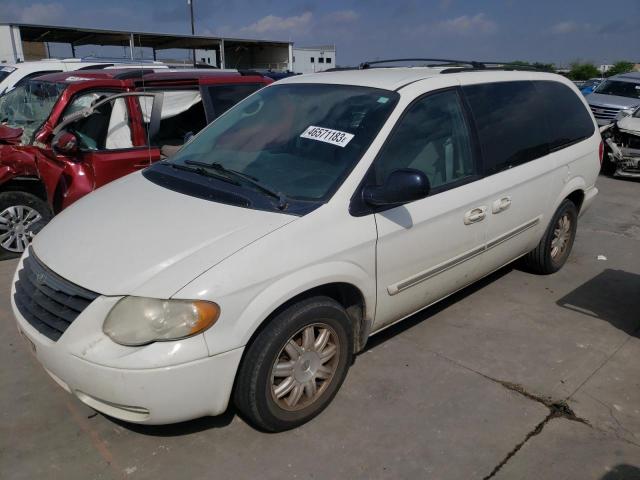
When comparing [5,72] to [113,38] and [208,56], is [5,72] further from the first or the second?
[208,56]

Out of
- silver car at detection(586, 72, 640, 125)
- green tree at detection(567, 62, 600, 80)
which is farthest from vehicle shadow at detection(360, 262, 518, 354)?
green tree at detection(567, 62, 600, 80)

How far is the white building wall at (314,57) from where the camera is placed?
41.7 meters

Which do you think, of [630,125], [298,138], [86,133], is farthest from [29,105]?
[630,125]

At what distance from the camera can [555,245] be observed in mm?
4922

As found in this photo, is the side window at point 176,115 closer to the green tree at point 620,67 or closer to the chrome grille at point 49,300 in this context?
the chrome grille at point 49,300

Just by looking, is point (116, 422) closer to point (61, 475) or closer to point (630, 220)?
point (61, 475)

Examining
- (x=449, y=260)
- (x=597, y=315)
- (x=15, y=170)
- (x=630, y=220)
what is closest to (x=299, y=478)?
(x=449, y=260)

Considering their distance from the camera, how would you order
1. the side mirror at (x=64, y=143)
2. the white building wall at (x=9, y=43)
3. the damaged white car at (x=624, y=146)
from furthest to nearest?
1. the white building wall at (x=9, y=43)
2. the damaged white car at (x=624, y=146)
3. the side mirror at (x=64, y=143)

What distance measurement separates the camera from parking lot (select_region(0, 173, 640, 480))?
2.60 meters

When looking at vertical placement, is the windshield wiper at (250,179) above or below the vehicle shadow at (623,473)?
above

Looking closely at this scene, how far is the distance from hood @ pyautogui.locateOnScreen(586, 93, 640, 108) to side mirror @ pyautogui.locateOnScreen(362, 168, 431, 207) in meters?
12.4

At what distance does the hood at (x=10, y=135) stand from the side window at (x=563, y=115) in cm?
476

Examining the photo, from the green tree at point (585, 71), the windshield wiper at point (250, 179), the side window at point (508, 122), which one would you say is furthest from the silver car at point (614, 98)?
the green tree at point (585, 71)

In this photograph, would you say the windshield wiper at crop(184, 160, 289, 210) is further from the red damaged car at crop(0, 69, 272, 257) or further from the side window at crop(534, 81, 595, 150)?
the side window at crop(534, 81, 595, 150)
